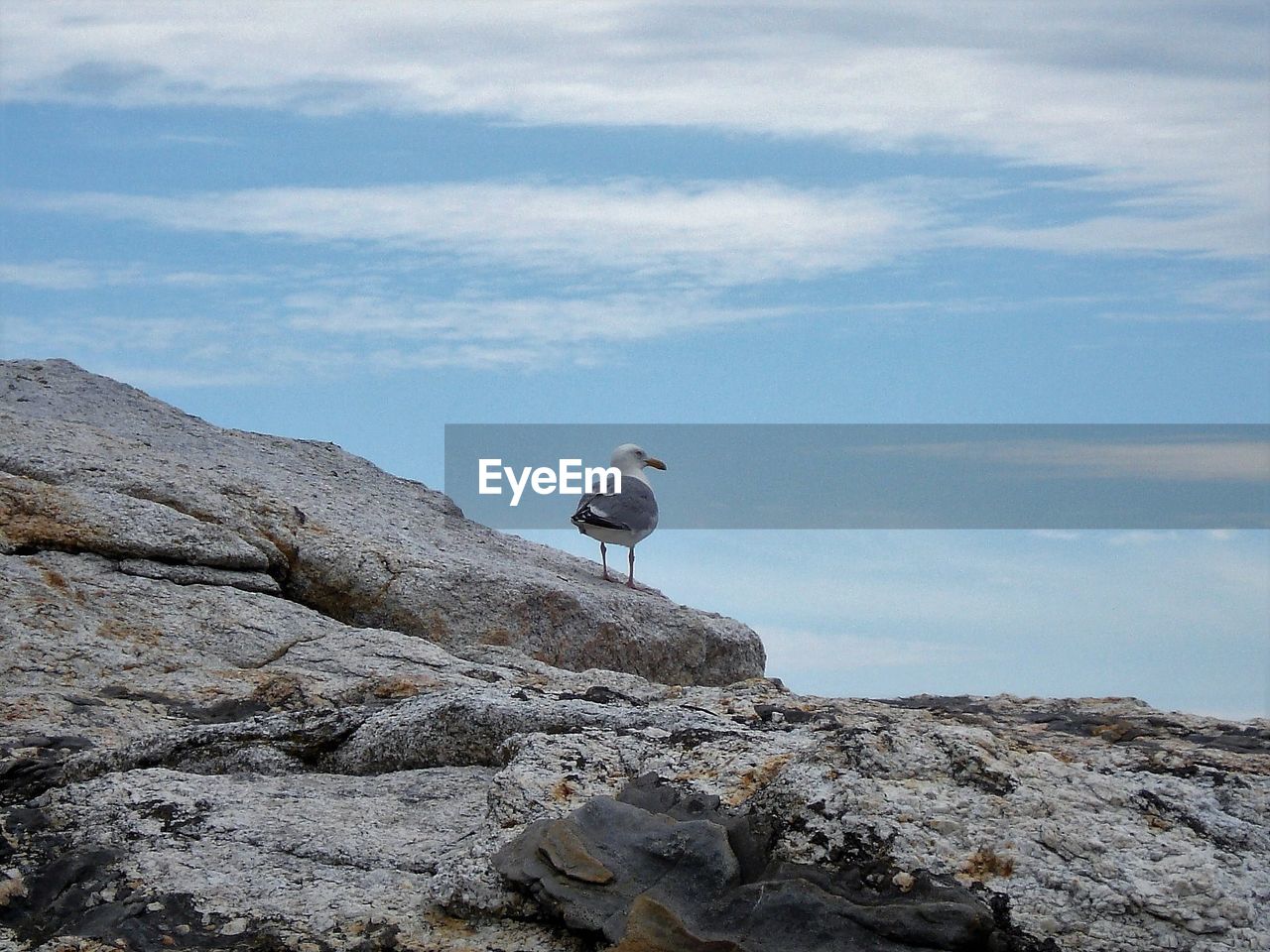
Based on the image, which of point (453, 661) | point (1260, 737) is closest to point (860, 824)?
point (1260, 737)

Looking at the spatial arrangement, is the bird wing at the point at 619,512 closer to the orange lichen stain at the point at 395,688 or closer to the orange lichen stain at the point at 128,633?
the orange lichen stain at the point at 128,633

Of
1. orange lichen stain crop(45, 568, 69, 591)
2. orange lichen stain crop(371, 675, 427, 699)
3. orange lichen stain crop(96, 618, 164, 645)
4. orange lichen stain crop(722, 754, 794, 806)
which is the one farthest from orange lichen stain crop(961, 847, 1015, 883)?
orange lichen stain crop(45, 568, 69, 591)

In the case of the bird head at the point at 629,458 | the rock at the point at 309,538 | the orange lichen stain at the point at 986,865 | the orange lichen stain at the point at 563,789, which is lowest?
the orange lichen stain at the point at 986,865

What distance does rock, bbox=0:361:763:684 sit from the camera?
7.67 metres

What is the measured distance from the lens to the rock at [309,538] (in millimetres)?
7672

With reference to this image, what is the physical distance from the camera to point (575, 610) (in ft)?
28.8

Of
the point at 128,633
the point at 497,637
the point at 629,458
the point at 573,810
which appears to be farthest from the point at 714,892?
the point at 629,458

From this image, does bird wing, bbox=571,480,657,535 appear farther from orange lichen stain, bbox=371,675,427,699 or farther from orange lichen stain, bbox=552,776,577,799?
orange lichen stain, bbox=552,776,577,799

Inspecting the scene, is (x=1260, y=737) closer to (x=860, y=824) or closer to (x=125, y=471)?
(x=860, y=824)

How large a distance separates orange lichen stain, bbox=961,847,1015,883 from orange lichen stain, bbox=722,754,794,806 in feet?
1.93

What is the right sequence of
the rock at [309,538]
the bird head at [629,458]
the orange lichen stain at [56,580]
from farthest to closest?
1. the bird head at [629,458]
2. the rock at [309,538]
3. the orange lichen stain at [56,580]

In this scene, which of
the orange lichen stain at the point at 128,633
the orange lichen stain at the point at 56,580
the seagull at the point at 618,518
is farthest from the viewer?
the seagull at the point at 618,518

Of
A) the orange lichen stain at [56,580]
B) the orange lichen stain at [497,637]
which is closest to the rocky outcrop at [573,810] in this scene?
the orange lichen stain at [56,580]

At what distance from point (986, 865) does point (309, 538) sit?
5847mm
